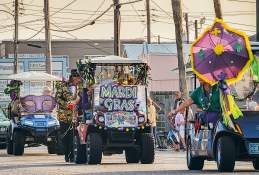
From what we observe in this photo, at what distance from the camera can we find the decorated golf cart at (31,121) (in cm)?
3123

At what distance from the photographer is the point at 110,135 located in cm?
2391

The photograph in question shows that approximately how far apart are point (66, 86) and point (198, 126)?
8.31 metres

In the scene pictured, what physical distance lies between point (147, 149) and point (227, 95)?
5.65 metres

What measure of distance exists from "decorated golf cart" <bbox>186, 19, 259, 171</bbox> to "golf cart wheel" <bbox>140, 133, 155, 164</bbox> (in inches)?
153

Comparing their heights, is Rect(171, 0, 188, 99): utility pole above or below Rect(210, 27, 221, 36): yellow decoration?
above

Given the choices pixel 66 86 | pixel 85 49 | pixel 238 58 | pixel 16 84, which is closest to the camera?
pixel 238 58

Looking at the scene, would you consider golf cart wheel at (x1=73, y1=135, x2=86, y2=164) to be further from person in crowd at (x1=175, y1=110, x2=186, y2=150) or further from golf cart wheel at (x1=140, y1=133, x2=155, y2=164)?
person in crowd at (x1=175, y1=110, x2=186, y2=150)

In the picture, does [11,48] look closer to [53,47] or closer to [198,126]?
[53,47]

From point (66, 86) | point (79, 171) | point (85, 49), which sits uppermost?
point (85, 49)

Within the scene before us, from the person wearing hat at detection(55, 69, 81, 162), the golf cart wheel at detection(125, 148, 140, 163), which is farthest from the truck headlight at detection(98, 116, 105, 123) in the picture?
the golf cart wheel at detection(125, 148, 140, 163)

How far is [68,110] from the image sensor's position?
26.4 meters

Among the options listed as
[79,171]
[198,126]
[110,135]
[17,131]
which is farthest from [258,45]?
[17,131]

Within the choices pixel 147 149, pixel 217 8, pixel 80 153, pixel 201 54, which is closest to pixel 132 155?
pixel 147 149

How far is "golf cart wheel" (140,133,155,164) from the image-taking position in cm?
2397
